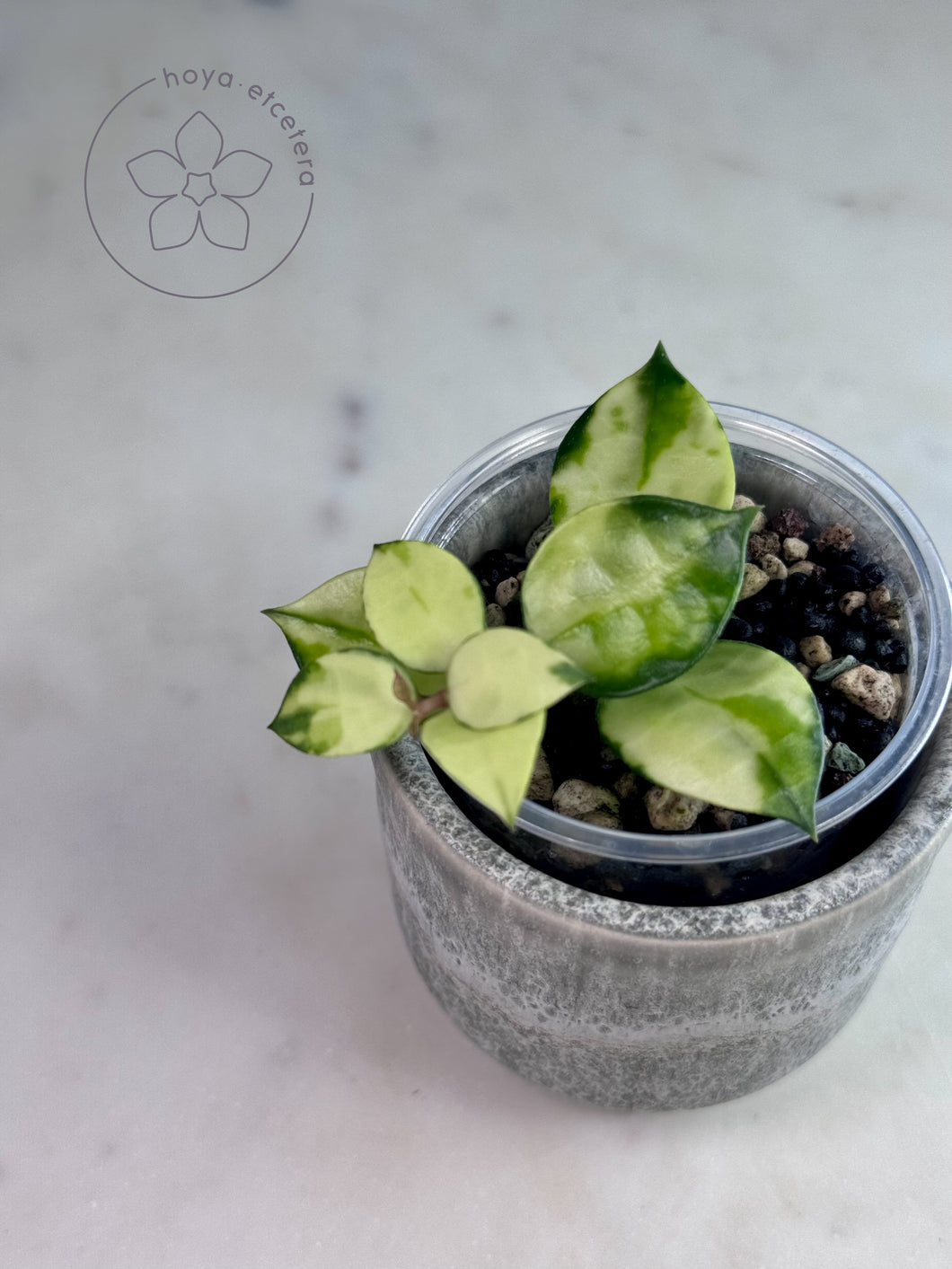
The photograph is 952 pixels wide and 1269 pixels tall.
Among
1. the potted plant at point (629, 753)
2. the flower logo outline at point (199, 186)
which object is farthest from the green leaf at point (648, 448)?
the flower logo outline at point (199, 186)

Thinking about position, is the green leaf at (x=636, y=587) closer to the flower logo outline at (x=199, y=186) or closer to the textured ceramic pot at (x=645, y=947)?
the textured ceramic pot at (x=645, y=947)

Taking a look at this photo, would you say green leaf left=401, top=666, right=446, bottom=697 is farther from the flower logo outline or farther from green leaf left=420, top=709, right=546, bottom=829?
the flower logo outline

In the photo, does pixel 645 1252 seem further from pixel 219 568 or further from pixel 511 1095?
pixel 219 568

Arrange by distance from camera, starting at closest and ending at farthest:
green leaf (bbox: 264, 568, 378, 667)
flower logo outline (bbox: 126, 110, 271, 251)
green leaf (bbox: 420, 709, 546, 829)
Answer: green leaf (bbox: 420, 709, 546, 829) < green leaf (bbox: 264, 568, 378, 667) < flower logo outline (bbox: 126, 110, 271, 251)

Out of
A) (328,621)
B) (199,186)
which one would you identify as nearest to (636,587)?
(328,621)

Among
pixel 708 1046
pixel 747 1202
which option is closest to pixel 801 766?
pixel 708 1046

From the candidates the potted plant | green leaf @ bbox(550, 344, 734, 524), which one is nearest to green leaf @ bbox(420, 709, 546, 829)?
the potted plant

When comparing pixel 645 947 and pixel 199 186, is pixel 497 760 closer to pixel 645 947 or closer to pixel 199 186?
pixel 645 947
